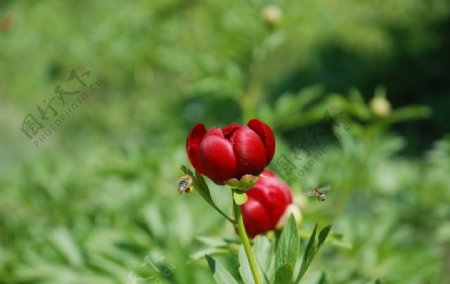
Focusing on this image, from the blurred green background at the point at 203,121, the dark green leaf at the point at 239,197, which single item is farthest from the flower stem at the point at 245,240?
the blurred green background at the point at 203,121

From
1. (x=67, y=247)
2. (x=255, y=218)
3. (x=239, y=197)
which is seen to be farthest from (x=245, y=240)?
(x=67, y=247)

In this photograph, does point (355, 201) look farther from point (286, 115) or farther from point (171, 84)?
point (171, 84)

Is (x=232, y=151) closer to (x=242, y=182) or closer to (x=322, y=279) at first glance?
(x=242, y=182)

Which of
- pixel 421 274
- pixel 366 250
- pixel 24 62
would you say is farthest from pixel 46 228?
pixel 24 62

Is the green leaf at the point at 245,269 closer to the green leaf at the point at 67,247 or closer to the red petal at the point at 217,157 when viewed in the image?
the red petal at the point at 217,157

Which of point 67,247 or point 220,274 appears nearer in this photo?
point 220,274

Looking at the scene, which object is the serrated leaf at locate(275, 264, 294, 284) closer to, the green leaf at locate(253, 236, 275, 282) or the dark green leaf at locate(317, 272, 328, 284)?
the green leaf at locate(253, 236, 275, 282)

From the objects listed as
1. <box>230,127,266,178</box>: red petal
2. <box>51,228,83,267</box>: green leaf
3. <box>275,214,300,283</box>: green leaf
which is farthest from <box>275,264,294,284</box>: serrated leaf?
<box>51,228,83,267</box>: green leaf
